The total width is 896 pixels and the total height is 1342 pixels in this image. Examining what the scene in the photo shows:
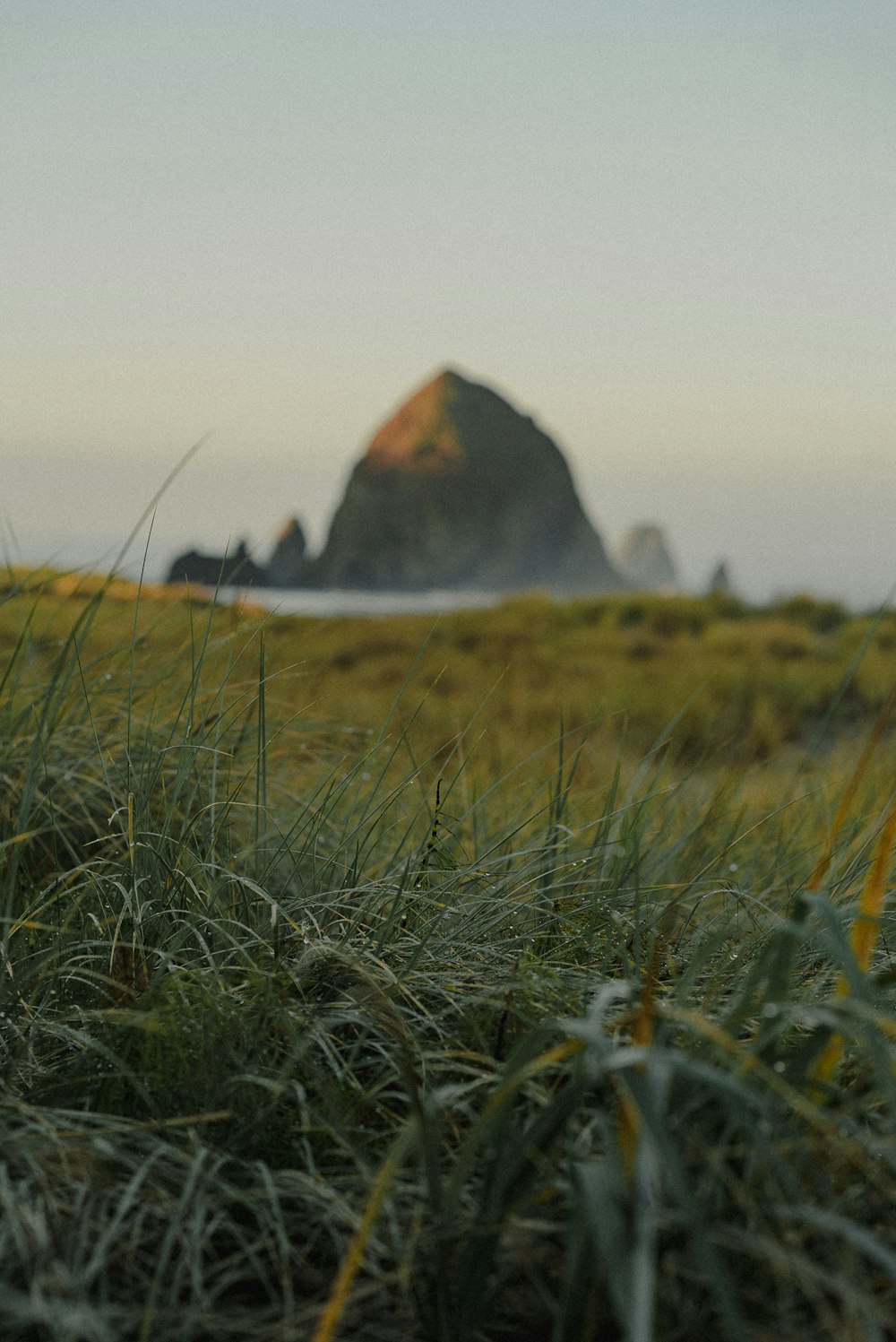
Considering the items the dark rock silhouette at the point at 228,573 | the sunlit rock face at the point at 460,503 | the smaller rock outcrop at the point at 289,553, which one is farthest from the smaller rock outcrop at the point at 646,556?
the dark rock silhouette at the point at 228,573

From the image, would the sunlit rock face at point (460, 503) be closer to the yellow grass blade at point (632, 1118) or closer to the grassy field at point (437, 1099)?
the grassy field at point (437, 1099)

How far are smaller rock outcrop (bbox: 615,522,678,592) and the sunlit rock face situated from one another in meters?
4.82

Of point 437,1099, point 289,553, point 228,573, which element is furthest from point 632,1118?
point 289,553

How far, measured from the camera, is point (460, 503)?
60656mm

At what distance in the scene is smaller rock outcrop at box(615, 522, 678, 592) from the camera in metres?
69.1

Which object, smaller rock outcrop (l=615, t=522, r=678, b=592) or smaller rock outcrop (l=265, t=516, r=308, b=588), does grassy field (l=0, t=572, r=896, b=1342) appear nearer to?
smaller rock outcrop (l=265, t=516, r=308, b=588)

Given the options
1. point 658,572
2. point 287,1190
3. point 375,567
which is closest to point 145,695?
point 287,1190

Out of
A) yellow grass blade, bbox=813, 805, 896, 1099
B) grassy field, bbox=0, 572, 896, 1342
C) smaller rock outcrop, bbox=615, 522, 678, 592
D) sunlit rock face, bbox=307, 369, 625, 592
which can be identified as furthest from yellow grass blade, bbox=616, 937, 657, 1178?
smaller rock outcrop, bbox=615, 522, 678, 592

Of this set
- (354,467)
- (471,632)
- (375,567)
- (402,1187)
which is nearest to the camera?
(402,1187)

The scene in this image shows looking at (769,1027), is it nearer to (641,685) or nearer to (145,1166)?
(145,1166)

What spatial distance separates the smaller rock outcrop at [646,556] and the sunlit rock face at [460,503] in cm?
482

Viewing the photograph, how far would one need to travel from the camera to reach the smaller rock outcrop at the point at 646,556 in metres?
69.1

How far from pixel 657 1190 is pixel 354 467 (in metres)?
60.0

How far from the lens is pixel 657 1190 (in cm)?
77
